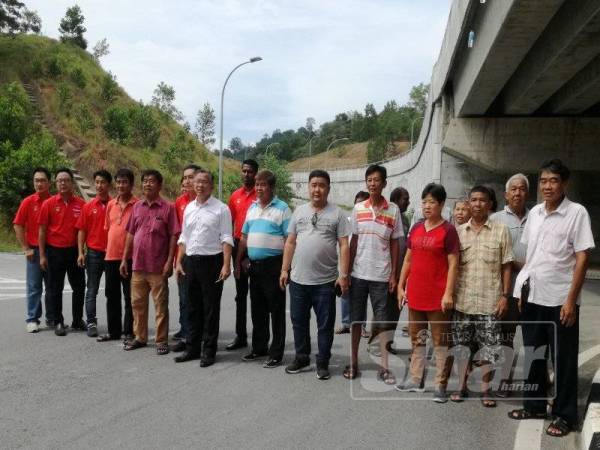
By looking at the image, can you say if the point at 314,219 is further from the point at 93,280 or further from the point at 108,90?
the point at 108,90

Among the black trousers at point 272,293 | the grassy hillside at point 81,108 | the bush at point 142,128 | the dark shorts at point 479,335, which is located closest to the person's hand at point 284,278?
the black trousers at point 272,293

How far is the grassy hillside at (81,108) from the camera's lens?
28.7 meters

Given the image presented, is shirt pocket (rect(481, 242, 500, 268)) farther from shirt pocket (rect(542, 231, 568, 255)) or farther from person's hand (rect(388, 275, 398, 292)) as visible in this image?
person's hand (rect(388, 275, 398, 292))

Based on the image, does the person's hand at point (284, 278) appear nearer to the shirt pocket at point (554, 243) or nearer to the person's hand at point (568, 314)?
the shirt pocket at point (554, 243)

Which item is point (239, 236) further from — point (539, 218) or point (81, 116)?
point (81, 116)

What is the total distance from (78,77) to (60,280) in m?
31.9

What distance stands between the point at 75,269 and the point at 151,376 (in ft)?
8.50

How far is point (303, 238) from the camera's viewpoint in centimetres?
546

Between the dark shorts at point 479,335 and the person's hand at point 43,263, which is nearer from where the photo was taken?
the dark shorts at point 479,335

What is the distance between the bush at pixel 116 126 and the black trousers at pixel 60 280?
2448cm

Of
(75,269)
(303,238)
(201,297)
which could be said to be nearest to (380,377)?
(303,238)

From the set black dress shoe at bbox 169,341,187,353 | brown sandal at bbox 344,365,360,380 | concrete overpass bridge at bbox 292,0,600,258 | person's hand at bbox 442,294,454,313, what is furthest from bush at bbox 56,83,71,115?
person's hand at bbox 442,294,454,313

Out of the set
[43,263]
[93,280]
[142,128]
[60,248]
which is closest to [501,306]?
[93,280]

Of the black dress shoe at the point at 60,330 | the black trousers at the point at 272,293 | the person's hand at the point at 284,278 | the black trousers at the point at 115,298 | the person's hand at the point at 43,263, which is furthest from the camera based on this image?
the person's hand at the point at 43,263
